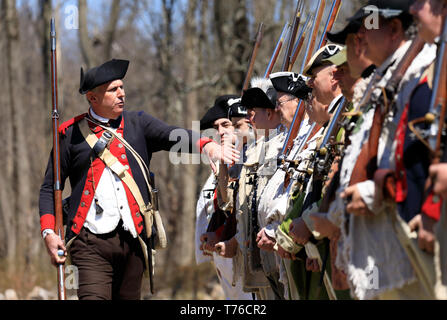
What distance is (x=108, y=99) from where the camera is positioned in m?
5.77

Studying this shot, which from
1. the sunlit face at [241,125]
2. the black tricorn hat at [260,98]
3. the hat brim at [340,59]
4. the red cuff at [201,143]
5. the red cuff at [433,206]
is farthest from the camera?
the sunlit face at [241,125]

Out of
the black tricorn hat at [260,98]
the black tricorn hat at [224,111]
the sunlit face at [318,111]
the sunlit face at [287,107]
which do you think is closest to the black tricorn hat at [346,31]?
the sunlit face at [318,111]

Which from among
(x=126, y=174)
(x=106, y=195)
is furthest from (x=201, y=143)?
(x=106, y=195)

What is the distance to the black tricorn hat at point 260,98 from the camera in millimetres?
6133

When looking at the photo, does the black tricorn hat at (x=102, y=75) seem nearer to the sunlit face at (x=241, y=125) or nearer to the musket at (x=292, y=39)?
the musket at (x=292, y=39)

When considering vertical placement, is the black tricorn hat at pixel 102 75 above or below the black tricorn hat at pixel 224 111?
above

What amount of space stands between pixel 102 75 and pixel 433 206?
3.11 meters

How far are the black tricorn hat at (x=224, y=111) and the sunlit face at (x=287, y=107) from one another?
1.32 m

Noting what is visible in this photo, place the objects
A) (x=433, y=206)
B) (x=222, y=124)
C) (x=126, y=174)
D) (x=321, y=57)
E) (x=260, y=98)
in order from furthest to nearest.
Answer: (x=222, y=124), (x=260, y=98), (x=126, y=174), (x=321, y=57), (x=433, y=206)

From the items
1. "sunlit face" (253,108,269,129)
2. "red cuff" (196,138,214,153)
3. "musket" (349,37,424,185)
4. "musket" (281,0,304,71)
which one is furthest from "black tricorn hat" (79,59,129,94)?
"musket" (349,37,424,185)

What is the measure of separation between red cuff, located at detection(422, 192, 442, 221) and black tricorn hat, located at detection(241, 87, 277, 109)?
2966 mm

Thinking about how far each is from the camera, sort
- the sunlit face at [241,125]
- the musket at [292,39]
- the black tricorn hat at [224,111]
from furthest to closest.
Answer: the black tricorn hat at [224,111]
the sunlit face at [241,125]
the musket at [292,39]

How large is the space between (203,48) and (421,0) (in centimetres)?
1746

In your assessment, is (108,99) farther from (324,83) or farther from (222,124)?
(222,124)
